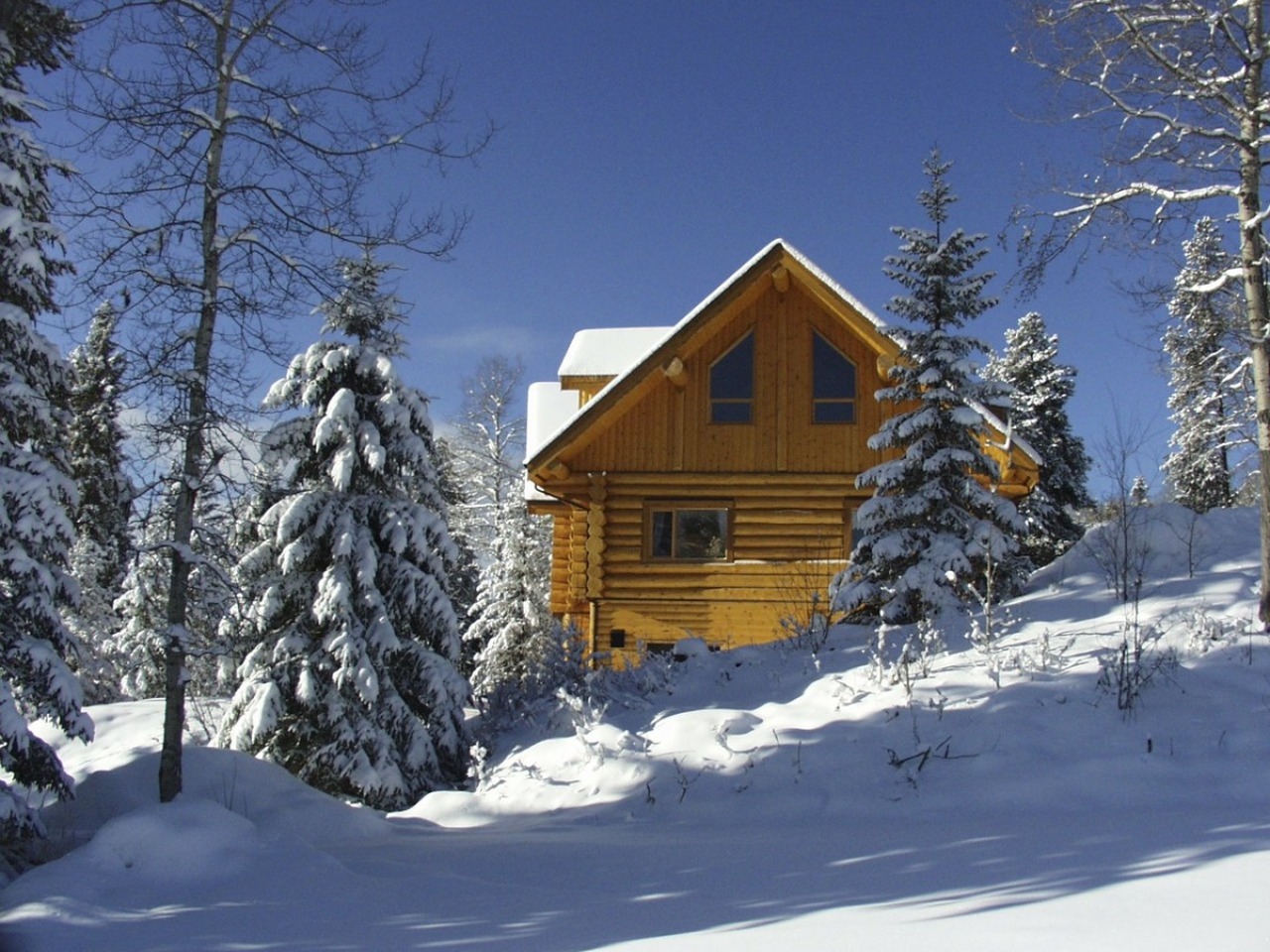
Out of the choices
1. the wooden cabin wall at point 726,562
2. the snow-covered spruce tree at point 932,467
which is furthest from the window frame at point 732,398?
the snow-covered spruce tree at point 932,467

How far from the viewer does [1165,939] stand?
3.24 m

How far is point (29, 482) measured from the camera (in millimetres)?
8188

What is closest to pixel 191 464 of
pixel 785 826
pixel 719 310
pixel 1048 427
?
pixel 785 826

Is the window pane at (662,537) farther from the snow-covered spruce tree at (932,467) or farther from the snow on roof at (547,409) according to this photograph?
the snow on roof at (547,409)

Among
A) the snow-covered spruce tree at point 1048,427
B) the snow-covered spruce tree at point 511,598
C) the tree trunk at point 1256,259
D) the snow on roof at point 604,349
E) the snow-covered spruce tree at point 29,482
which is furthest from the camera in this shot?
the snow-covered spruce tree at point 1048,427

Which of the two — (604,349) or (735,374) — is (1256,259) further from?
(604,349)

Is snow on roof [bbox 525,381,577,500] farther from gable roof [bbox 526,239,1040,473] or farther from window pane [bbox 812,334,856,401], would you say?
window pane [bbox 812,334,856,401]

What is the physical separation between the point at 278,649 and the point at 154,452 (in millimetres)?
4027

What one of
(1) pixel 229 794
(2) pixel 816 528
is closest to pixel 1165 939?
(1) pixel 229 794

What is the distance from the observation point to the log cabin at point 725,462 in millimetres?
17375

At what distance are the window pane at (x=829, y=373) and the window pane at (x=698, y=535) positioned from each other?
2.89m

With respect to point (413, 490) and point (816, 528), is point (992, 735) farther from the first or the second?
point (816, 528)

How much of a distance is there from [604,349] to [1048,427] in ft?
58.8

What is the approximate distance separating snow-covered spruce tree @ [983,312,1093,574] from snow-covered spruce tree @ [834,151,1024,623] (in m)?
19.5
